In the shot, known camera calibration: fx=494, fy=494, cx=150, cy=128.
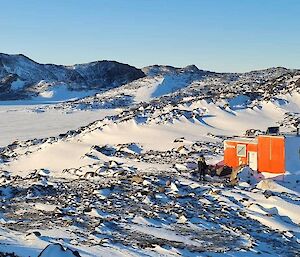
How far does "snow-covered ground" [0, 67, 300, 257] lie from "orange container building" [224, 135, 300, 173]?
752 millimetres

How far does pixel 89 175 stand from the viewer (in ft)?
74.7

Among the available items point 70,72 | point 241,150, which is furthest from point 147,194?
point 70,72

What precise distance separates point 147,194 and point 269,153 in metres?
6.35

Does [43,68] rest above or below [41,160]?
above

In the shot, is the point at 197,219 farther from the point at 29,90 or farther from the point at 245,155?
the point at 29,90

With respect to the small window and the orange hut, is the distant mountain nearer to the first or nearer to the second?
the small window

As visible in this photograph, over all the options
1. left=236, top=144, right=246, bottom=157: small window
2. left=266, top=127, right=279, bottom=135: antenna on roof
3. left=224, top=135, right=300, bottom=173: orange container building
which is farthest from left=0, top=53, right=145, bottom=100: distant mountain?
left=266, top=127, right=279, bottom=135: antenna on roof

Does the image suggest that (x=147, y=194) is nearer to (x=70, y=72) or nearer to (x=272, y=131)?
(x=272, y=131)

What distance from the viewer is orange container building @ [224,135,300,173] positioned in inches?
827

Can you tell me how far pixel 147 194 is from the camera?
59.0ft

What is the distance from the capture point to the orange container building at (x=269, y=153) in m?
21.0

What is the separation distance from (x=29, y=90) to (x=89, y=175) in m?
87.9

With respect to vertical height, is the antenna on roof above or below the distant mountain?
below

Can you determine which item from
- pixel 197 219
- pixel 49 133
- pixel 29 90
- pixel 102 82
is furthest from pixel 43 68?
pixel 197 219
